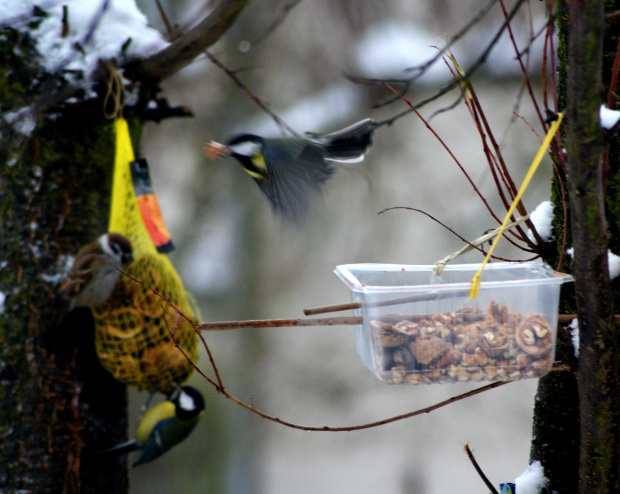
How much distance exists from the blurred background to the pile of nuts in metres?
2.26

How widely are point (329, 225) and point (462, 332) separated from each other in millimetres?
2730

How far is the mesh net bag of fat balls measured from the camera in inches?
55.2

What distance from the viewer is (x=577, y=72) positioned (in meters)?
0.55

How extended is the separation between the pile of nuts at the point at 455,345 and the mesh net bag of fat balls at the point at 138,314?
74cm

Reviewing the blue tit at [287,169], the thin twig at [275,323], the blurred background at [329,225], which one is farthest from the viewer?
the blurred background at [329,225]

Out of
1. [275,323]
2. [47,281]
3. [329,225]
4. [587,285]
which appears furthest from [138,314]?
[329,225]

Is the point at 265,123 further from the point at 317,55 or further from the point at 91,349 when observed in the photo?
the point at 91,349

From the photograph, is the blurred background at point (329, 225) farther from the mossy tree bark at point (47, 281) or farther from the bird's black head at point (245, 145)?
the bird's black head at point (245, 145)

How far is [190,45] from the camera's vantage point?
57.4 inches

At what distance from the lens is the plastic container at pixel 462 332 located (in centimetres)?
73

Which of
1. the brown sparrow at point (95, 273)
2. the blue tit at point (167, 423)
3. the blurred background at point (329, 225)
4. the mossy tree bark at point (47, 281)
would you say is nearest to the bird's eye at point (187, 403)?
the blue tit at point (167, 423)

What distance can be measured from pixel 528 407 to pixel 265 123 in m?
2.64

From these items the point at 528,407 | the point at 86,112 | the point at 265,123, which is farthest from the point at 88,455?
the point at 528,407

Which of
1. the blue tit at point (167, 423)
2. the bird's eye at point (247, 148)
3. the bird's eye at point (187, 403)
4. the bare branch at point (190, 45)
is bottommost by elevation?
the blue tit at point (167, 423)
